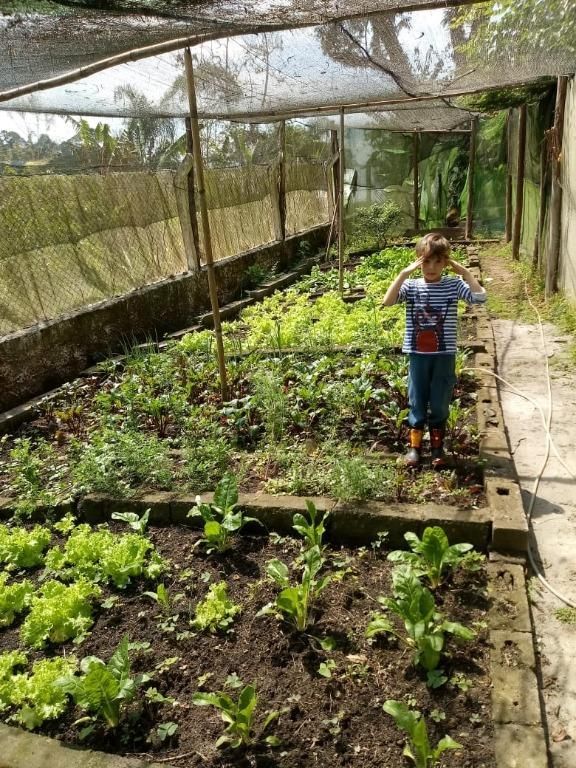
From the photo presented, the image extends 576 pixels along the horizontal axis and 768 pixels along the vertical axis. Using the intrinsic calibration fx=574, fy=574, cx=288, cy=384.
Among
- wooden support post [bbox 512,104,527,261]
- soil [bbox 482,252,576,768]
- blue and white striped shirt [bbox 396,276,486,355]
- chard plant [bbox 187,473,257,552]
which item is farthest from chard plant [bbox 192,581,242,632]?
wooden support post [bbox 512,104,527,261]

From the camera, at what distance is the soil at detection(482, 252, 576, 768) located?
7.37 feet

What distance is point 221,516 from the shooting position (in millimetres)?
3354

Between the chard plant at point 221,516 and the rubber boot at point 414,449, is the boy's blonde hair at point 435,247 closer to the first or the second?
the rubber boot at point 414,449

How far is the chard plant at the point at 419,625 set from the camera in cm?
226

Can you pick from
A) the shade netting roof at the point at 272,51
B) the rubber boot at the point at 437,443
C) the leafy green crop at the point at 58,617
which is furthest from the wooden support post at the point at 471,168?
the leafy green crop at the point at 58,617

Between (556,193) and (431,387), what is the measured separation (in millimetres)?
5219

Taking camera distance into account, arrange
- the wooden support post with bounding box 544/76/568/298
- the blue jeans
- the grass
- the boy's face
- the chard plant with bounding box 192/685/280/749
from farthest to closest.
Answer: the wooden support post with bounding box 544/76/568/298 → the grass → the blue jeans → the boy's face → the chard plant with bounding box 192/685/280/749

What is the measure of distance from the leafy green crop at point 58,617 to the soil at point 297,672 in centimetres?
→ 7

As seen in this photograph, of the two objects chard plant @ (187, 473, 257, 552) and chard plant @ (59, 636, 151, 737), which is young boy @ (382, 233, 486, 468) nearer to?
chard plant @ (187, 473, 257, 552)

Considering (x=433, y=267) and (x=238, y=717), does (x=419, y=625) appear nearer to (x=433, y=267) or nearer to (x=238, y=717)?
(x=238, y=717)

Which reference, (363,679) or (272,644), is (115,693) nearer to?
(272,644)

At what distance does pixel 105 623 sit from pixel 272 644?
33.1 inches

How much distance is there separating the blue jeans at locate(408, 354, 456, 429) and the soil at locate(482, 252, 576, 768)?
0.72 meters

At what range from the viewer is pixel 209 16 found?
346cm
